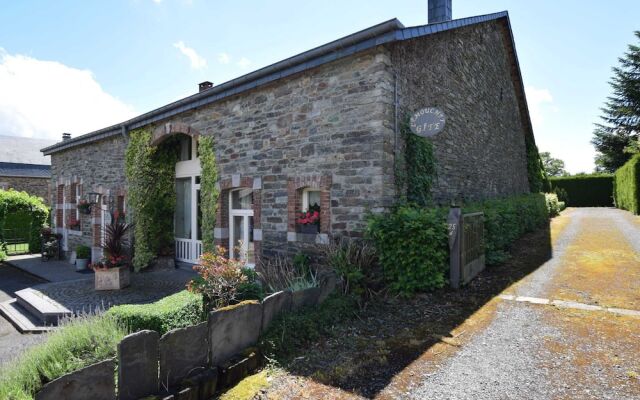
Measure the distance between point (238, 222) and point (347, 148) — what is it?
153 inches

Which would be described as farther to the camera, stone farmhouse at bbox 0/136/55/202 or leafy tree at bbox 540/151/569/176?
leafy tree at bbox 540/151/569/176

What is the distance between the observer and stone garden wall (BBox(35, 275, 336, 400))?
9.05 ft

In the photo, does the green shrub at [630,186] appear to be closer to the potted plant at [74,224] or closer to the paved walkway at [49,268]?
the paved walkway at [49,268]

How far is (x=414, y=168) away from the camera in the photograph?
6.87 m

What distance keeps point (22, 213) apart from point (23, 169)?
1239 centimetres

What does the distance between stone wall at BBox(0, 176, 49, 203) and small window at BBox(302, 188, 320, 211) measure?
27.7 m

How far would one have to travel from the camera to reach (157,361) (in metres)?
3.15

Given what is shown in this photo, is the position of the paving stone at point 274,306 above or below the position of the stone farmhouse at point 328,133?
below

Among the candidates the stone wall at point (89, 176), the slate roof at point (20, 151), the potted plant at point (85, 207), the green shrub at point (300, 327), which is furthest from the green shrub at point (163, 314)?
the slate roof at point (20, 151)

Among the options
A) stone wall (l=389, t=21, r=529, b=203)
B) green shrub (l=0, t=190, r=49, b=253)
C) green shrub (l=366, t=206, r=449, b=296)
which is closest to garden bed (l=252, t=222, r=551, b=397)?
green shrub (l=366, t=206, r=449, b=296)

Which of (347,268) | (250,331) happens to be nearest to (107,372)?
(250,331)

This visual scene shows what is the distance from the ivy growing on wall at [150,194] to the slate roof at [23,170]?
2195 centimetres

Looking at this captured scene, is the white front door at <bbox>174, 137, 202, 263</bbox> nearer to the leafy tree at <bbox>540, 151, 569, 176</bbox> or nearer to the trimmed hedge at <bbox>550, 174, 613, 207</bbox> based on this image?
the trimmed hedge at <bbox>550, 174, 613, 207</bbox>

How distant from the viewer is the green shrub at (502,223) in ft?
24.2
